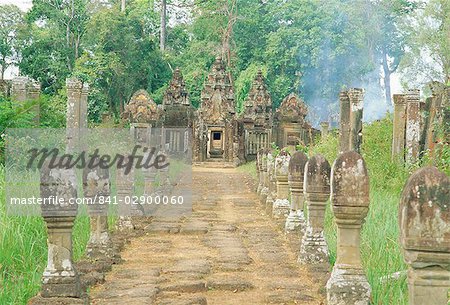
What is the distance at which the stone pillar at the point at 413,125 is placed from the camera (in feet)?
49.3

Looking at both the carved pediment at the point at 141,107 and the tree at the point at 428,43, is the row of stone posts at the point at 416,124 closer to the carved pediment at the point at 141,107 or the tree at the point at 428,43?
the carved pediment at the point at 141,107

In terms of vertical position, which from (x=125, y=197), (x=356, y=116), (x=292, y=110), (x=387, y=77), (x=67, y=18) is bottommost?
(x=125, y=197)

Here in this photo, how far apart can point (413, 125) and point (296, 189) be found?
718 cm

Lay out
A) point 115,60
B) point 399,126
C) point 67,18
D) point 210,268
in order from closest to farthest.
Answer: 1. point 210,268
2. point 399,126
3. point 115,60
4. point 67,18

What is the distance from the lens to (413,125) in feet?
49.4

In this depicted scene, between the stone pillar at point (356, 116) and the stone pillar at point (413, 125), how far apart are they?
1.75 metres

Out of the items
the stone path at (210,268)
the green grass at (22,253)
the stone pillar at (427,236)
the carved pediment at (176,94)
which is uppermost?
the carved pediment at (176,94)

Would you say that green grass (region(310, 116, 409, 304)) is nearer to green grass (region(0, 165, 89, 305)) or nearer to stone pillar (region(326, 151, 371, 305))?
stone pillar (region(326, 151, 371, 305))

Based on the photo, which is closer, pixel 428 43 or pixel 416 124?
pixel 416 124

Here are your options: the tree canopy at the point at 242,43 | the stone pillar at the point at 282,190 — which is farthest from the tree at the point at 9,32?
the stone pillar at the point at 282,190

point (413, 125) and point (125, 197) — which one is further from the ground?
point (413, 125)

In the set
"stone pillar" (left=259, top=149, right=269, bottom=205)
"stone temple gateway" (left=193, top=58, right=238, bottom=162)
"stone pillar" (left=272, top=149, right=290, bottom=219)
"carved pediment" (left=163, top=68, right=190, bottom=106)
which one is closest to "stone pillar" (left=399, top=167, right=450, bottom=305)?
"stone pillar" (left=272, top=149, right=290, bottom=219)

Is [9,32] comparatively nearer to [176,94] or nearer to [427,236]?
[176,94]

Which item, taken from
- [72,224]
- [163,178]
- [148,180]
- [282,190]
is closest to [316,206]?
[72,224]
